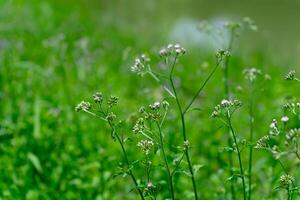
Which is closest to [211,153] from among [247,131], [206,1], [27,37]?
[247,131]

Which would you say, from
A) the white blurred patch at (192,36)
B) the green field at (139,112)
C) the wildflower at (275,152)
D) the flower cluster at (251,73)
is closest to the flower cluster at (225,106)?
the green field at (139,112)

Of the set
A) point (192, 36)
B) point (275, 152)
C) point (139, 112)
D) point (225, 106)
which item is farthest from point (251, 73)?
point (192, 36)

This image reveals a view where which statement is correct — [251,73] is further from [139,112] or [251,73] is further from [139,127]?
[139,127]

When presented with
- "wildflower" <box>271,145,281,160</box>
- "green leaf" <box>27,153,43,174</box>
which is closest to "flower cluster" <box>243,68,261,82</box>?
"wildflower" <box>271,145,281,160</box>

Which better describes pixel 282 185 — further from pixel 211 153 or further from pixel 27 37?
pixel 27 37

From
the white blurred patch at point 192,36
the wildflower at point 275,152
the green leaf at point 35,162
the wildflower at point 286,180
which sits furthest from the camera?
the white blurred patch at point 192,36

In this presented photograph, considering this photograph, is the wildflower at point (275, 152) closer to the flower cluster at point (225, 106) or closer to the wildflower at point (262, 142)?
the wildflower at point (262, 142)

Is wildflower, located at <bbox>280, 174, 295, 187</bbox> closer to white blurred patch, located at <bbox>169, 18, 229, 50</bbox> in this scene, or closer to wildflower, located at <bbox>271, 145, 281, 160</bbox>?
wildflower, located at <bbox>271, 145, 281, 160</bbox>

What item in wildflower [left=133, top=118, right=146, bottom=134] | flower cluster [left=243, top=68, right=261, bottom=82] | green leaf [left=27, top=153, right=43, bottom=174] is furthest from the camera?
green leaf [left=27, top=153, right=43, bottom=174]
